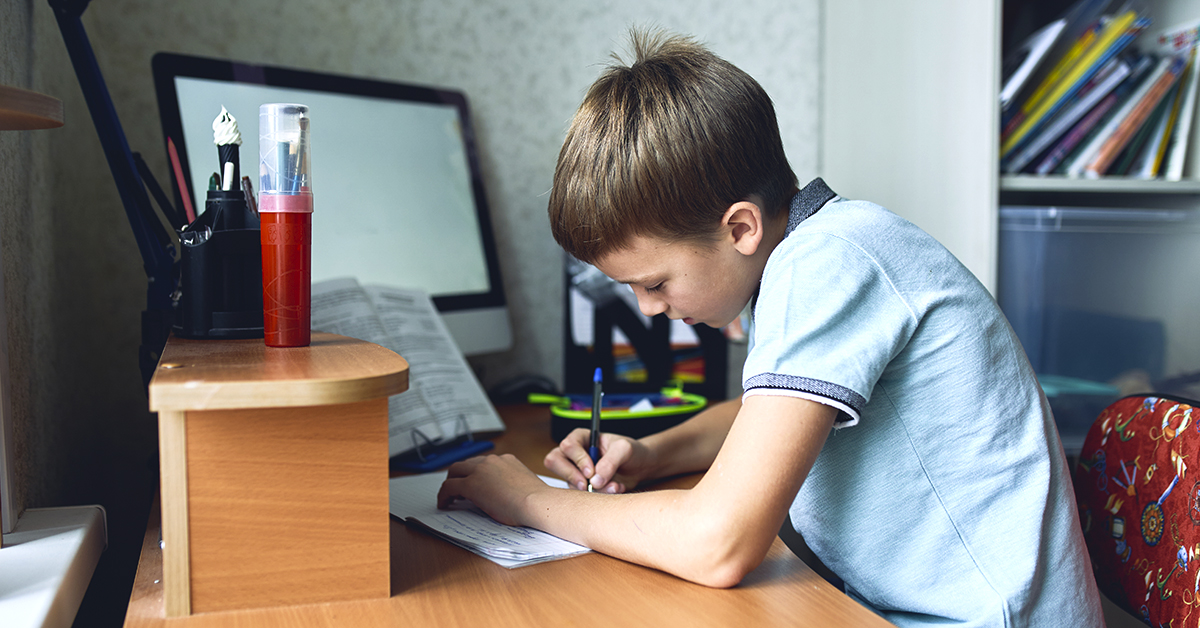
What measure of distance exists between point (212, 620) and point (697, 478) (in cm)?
53

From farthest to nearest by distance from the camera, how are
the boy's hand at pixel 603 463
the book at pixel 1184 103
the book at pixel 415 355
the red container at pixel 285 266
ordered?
the book at pixel 1184 103, the book at pixel 415 355, the boy's hand at pixel 603 463, the red container at pixel 285 266

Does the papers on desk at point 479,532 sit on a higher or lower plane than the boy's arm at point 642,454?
lower

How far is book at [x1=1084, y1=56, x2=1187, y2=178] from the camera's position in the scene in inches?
49.4

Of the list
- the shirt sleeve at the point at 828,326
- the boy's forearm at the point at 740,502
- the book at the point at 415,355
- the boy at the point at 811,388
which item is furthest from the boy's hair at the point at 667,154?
the book at the point at 415,355

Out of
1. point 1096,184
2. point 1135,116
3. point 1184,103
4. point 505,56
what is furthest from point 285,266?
point 1184,103

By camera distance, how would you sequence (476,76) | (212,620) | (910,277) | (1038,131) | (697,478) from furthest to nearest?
(476,76) → (1038,131) → (697,478) → (910,277) → (212,620)

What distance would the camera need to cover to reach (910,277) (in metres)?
0.63

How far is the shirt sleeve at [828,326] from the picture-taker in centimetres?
57

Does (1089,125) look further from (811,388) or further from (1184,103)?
(811,388)

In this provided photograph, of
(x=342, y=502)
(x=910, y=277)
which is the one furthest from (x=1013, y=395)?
(x=342, y=502)

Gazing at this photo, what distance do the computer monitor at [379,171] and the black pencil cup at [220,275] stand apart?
35cm

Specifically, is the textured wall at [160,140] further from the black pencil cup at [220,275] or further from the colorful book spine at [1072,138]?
the colorful book spine at [1072,138]

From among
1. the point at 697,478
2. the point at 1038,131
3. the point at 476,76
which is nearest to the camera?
the point at 697,478

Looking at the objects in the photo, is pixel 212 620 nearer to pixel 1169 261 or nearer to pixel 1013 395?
pixel 1013 395
